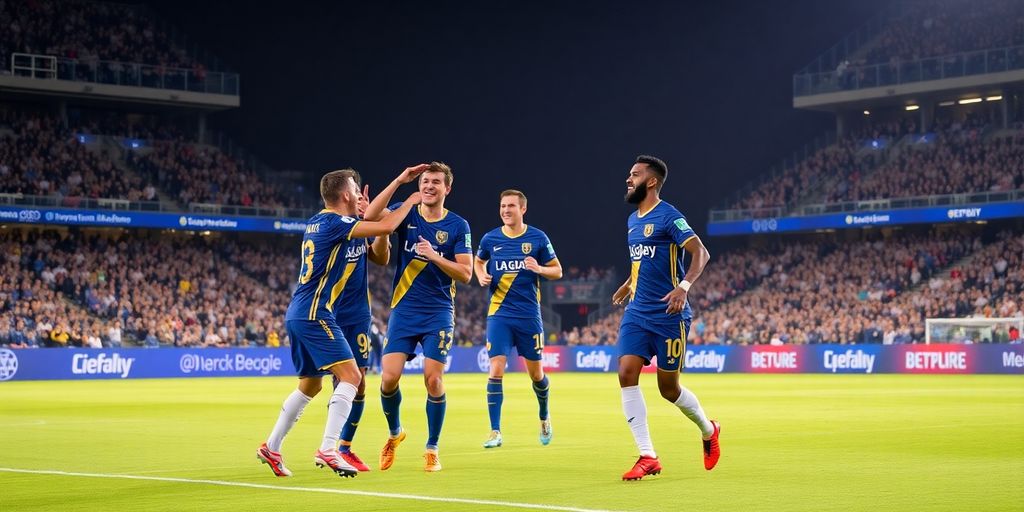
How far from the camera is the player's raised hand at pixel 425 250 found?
12.6m

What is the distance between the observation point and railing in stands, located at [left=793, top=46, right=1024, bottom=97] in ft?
192

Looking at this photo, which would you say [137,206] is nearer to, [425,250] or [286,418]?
[425,250]

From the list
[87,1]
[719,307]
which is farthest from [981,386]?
[87,1]

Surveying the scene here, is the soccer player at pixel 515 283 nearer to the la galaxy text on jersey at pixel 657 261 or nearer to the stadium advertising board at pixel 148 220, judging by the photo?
the la galaxy text on jersey at pixel 657 261

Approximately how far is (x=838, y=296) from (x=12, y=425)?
137ft

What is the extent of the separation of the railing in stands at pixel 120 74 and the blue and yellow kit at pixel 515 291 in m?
44.7

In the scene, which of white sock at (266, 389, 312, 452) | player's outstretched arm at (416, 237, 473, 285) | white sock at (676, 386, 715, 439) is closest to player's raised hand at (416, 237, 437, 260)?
player's outstretched arm at (416, 237, 473, 285)

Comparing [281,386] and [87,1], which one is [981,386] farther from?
[87,1]

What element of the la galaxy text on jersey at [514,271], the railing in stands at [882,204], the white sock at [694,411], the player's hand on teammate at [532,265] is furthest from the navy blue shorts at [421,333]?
the railing in stands at [882,204]

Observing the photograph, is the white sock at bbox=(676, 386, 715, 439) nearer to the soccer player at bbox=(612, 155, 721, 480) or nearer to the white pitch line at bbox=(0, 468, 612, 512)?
the soccer player at bbox=(612, 155, 721, 480)

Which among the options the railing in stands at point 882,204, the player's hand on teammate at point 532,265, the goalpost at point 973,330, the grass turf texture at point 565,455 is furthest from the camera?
the railing in stands at point 882,204

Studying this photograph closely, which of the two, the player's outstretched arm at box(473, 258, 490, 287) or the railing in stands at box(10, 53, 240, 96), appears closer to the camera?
the player's outstretched arm at box(473, 258, 490, 287)

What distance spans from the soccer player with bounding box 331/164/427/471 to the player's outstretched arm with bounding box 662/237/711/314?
2.51m

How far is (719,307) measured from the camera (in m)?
61.3
